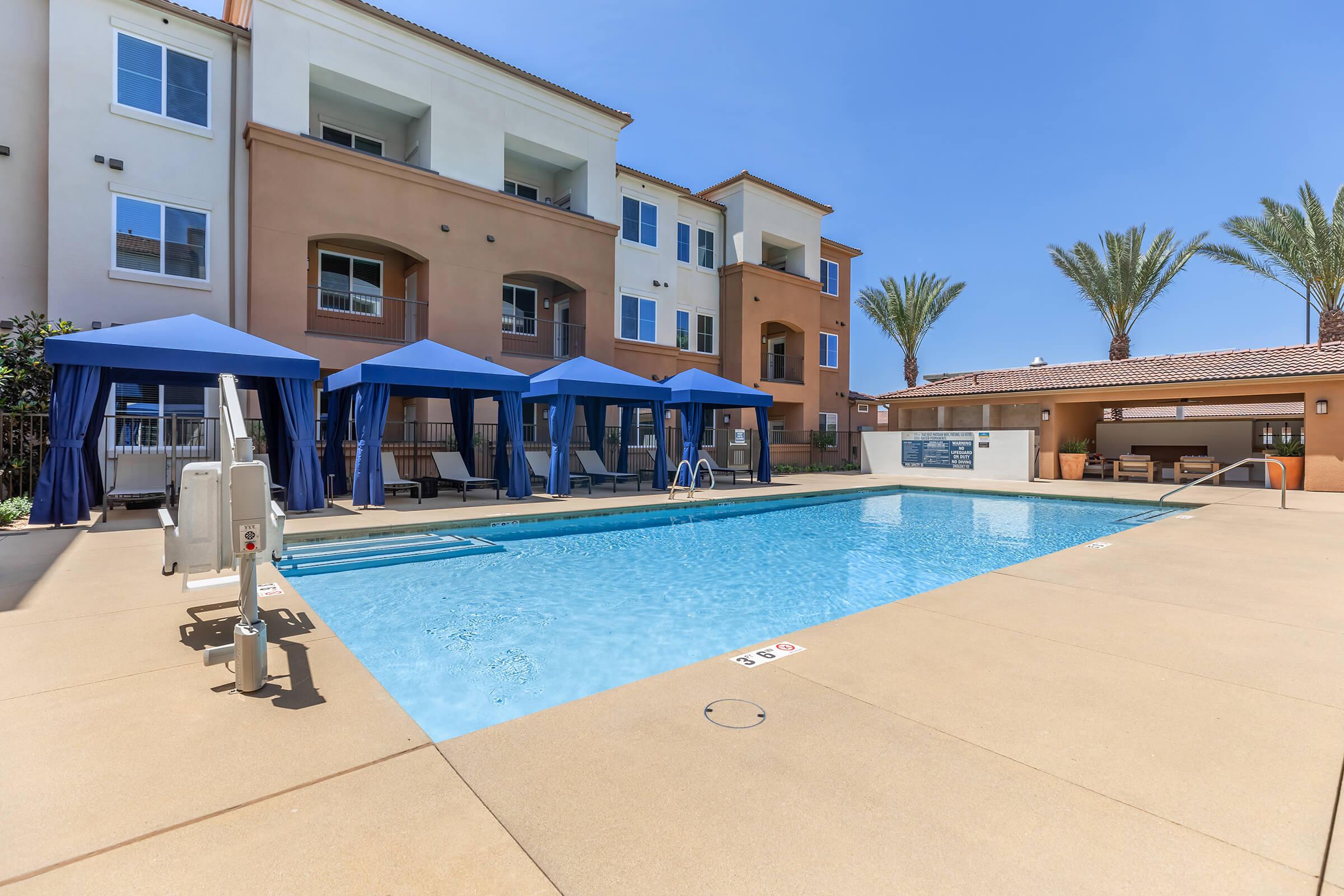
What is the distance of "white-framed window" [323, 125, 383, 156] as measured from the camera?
1544 centimetres

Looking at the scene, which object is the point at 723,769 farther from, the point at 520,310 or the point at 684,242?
the point at 684,242

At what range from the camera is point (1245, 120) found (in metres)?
19.8

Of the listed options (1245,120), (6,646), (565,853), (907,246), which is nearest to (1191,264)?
(1245,120)

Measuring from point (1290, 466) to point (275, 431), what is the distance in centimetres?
2299

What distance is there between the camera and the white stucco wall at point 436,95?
13.2 metres

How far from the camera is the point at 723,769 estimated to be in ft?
7.77

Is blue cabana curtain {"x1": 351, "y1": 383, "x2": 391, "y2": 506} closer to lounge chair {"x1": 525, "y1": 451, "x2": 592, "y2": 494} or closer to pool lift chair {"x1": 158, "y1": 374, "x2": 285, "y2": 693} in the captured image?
lounge chair {"x1": 525, "y1": 451, "x2": 592, "y2": 494}

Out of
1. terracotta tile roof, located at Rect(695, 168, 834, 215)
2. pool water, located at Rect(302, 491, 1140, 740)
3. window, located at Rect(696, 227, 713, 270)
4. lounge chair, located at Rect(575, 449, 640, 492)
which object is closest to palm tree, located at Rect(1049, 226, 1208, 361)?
terracotta tile roof, located at Rect(695, 168, 834, 215)

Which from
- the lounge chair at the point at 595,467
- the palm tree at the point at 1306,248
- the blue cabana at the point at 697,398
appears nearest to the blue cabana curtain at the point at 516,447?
the lounge chair at the point at 595,467

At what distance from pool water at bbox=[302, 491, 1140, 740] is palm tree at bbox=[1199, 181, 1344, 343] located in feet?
44.0

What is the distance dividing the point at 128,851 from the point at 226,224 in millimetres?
14582

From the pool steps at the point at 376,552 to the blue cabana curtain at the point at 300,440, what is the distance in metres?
2.35

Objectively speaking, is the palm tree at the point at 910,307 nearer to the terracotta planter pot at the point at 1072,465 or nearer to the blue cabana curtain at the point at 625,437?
the terracotta planter pot at the point at 1072,465

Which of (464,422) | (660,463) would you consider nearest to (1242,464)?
(660,463)
